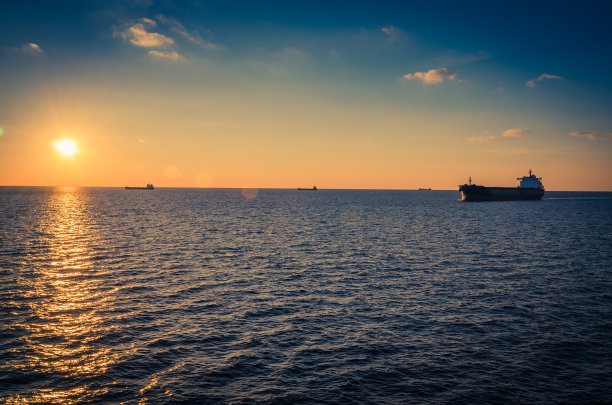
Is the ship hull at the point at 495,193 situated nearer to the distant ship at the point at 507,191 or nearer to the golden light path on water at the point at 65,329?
the distant ship at the point at 507,191

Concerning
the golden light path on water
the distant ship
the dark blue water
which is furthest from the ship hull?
the golden light path on water

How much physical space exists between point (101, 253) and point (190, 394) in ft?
119

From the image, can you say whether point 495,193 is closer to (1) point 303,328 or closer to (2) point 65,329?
(1) point 303,328

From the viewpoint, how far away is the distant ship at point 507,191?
176 meters

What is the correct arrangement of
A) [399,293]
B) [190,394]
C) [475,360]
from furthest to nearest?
1. [399,293]
2. [475,360]
3. [190,394]

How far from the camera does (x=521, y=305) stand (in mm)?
25844

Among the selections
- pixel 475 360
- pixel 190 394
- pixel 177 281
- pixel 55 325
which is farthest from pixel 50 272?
pixel 475 360

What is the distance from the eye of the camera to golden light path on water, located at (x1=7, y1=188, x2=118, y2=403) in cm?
1502

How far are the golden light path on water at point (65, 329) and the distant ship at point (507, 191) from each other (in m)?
174

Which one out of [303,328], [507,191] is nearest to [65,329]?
[303,328]

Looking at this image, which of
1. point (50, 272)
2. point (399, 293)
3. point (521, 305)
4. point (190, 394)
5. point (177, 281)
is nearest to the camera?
point (190, 394)

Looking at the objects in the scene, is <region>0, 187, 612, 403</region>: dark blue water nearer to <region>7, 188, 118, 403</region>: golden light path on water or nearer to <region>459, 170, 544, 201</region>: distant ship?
<region>7, 188, 118, 403</region>: golden light path on water

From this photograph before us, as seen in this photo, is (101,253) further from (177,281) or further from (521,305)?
A: (521,305)

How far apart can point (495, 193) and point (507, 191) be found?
10171 mm
